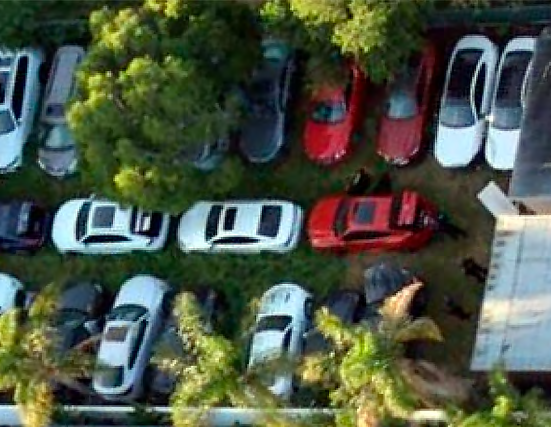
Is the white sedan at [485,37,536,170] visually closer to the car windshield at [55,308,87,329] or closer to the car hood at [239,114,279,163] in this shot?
the car hood at [239,114,279,163]

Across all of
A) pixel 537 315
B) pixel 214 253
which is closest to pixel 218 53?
pixel 214 253

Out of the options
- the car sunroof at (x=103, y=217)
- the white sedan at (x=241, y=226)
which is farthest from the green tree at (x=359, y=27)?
the car sunroof at (x=103, y=217)

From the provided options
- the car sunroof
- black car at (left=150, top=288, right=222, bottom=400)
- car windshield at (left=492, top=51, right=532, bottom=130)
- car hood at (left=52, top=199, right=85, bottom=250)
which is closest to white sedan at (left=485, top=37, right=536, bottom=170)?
car windshield at (left=492, top=51, right=532, bottom=130)

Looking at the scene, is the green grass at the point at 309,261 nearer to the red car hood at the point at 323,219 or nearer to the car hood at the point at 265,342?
the red car hood at the point at 323,219

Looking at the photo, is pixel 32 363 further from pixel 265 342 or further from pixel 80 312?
pixel 265 342

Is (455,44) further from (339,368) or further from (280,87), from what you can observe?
(339,368)
